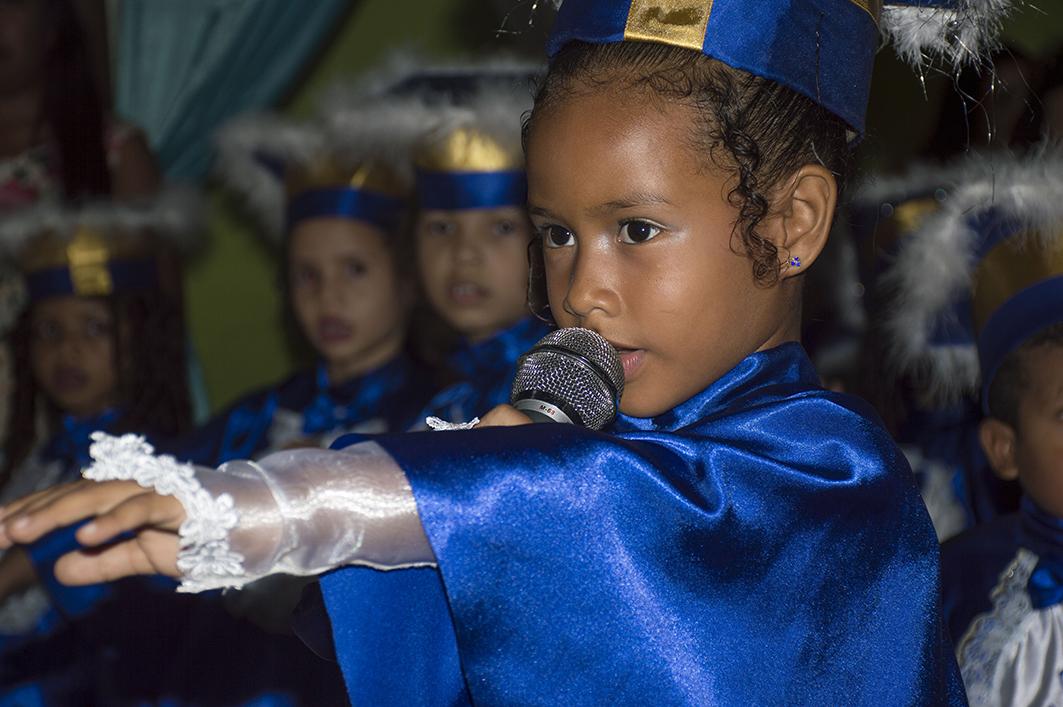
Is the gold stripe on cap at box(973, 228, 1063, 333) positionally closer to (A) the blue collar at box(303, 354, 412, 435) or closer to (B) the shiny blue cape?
(B) the shiny blue cape

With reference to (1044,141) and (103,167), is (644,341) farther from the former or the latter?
Answer: (103,167)

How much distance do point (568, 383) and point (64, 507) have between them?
0.42 metres

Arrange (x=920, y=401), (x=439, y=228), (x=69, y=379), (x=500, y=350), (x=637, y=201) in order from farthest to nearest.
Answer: (x=69, y=379)
(x=439, y=228)
(x=500, y=350)
(x=920, y=401)
(x=637, y=201)

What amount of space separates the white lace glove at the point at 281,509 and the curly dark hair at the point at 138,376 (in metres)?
2.29

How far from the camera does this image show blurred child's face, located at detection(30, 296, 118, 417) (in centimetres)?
316

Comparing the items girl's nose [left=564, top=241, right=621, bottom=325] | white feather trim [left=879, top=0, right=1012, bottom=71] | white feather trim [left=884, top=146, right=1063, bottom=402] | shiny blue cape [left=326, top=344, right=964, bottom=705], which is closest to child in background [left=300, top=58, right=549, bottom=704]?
white feather trim [left=884, top=146, right=1063, bottom=402]

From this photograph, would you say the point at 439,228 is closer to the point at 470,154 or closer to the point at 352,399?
the point at 470,154

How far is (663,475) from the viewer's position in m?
1.05

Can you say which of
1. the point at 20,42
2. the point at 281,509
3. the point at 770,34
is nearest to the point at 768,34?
the point at 770,34

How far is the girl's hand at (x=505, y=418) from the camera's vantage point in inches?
42.3

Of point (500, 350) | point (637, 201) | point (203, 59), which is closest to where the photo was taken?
point (637, 201)

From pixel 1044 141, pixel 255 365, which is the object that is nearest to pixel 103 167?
pixel 255 365

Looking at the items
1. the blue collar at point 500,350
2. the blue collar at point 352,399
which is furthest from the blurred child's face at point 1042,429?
the blue collar at point 352,399

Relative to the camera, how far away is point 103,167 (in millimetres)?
3342
